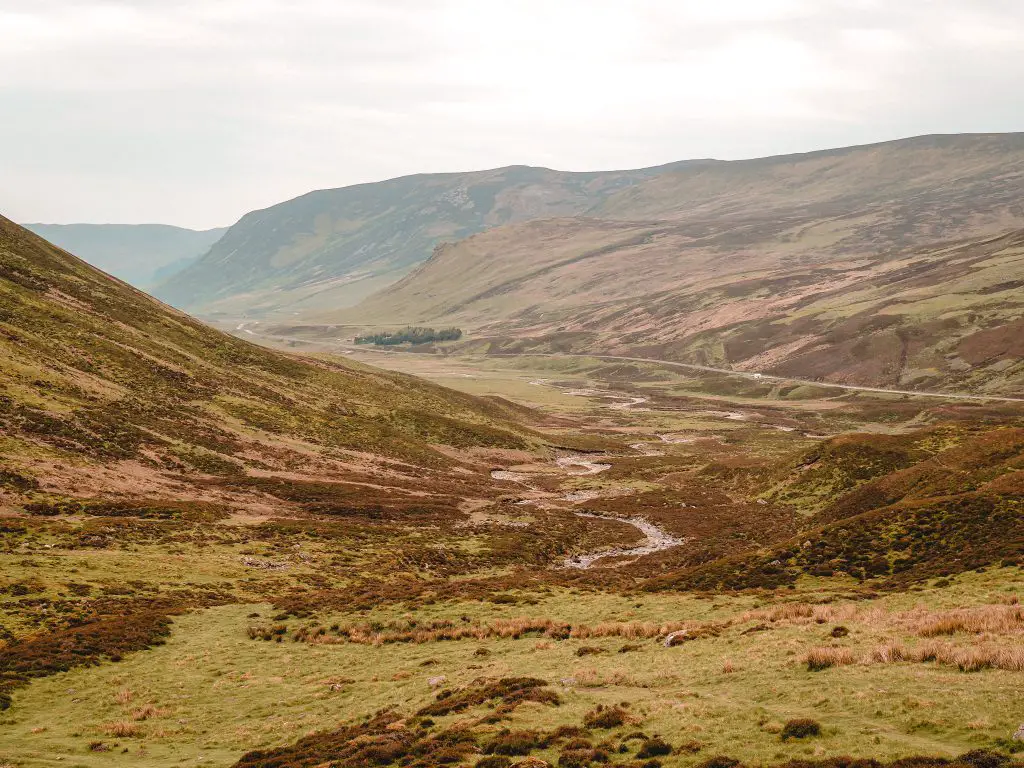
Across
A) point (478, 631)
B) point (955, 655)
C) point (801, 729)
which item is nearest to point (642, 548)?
point (478, 631)

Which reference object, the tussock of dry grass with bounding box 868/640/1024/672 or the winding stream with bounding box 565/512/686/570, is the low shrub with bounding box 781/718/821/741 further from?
the winding stream with bounding box 565/512/686/570

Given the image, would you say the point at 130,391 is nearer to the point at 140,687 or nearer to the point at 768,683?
the point at 140,687

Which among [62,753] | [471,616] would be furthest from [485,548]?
[62,753]

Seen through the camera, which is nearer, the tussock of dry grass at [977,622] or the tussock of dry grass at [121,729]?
the tussock of dry grass at [977,622]

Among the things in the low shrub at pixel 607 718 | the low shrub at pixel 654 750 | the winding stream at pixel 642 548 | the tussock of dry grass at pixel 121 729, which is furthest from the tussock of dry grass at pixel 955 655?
the winding stream at pixel 642 548

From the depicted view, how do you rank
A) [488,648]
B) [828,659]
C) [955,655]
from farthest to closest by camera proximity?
[488,648]
[828,659]
[955,655]

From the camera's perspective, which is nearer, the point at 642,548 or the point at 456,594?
the point at 456,594

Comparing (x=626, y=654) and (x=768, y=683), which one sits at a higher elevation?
(x=768, y=683)

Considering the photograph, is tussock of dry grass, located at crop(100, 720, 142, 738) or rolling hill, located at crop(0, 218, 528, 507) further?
rolling hill, located at crop(0, 218, 528, 507)

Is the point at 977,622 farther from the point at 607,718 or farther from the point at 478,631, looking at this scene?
the point at 478,631

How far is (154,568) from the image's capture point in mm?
55500

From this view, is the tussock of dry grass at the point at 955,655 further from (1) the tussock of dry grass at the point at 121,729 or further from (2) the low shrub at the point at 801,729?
(1) the tussock of dry grass at the point at 121,729

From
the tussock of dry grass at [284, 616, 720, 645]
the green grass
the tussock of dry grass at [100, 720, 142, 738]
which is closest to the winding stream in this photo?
the green grass

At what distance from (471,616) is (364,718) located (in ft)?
56.1
